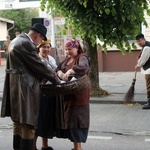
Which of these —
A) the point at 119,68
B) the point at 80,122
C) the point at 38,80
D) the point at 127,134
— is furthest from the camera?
the point at 119,68

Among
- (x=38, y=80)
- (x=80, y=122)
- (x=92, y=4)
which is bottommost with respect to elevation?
(x=80, y=122)

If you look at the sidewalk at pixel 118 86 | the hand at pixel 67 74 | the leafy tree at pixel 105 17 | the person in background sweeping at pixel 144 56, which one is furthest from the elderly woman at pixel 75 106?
the sidewalk at pixel 118 86

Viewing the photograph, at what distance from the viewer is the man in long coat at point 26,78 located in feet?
14.7

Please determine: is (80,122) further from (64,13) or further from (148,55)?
(64,13)

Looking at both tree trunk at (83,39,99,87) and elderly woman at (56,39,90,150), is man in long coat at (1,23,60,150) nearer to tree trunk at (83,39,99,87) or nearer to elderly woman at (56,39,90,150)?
elderly woman at (56,39,90,150)

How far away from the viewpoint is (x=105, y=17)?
9.88 metres

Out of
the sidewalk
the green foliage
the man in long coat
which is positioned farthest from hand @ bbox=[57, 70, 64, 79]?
the sidewalk

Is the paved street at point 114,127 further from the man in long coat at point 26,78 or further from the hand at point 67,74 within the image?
the man in long coat at point 26,78

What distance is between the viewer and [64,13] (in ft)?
33.2

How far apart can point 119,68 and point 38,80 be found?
12211 mm

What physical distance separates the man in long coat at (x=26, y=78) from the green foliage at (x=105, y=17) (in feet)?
16.8

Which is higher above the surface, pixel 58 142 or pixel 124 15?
pixel 124 15

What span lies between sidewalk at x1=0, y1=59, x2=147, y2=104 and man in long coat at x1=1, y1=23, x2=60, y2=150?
18.6 ft

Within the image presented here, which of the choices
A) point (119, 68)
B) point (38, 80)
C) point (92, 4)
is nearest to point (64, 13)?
point (92, 4)
